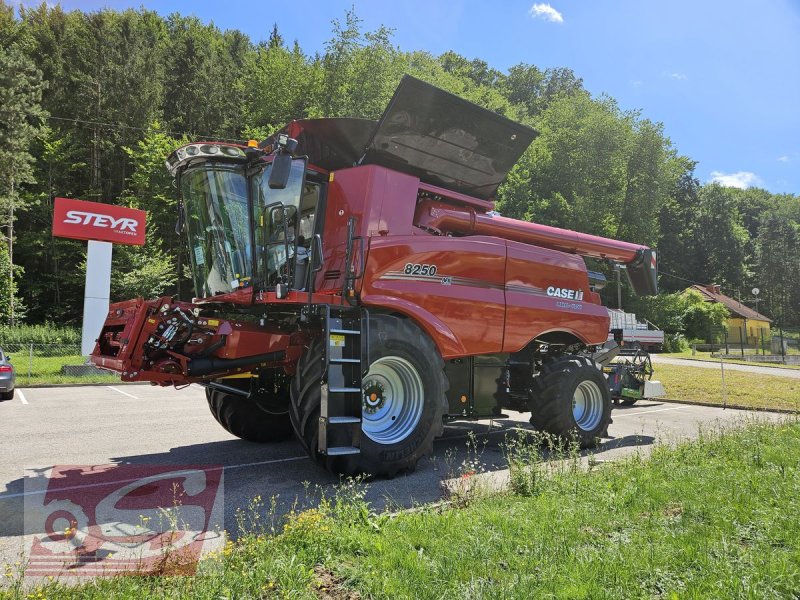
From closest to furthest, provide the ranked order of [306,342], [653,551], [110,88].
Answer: [653,551] < [306,342] < [110,88]

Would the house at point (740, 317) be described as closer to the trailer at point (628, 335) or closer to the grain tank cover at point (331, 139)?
the trailer at point (628, 335)

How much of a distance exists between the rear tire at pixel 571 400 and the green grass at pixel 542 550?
8.65ft

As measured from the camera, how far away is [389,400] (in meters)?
6.24

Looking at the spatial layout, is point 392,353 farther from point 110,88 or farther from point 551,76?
point 551,76

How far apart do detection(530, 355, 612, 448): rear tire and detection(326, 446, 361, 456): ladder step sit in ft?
10.8

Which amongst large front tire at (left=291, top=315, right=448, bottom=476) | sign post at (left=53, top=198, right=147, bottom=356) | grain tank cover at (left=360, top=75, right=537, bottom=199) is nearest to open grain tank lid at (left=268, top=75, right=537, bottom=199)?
grain tank cover at (left=360, top=75, right=537, bottom=199)

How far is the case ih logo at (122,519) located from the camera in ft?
11.1

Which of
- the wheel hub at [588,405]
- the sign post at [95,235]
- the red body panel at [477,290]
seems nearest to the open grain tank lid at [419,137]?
the red body panel at [477,290]

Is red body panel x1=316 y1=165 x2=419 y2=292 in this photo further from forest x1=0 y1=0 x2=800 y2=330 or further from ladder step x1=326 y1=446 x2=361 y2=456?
forest x1=0 y1=0 x2=800 y2=330

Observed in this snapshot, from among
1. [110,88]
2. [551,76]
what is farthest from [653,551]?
[551,76]

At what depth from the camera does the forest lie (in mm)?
31250

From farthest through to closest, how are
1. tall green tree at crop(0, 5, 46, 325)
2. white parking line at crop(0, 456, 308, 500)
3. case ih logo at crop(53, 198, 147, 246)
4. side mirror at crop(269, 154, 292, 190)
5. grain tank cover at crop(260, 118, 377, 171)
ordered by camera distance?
tall green tree at crop(0, 5, 46, 325) → case ih logo at crop(53, 198, 147, 246) → grain tank cover at crop(260, 118, 377, 171) → side mirror at crop(269, 154, 292, 190) → white parking line at crop(0, 456, 308, 500)

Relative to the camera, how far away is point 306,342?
637 centimetres

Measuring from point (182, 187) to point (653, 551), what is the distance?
6163 mm
